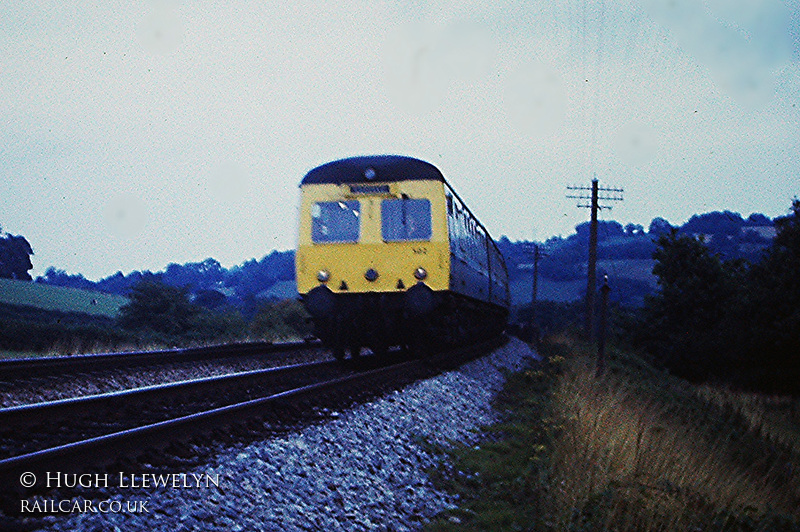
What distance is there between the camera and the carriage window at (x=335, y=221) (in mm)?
12758

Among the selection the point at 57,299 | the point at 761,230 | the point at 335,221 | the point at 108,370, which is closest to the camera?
the point at 108,370

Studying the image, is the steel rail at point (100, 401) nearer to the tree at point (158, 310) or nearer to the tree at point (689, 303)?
the tree at point (158, 310)

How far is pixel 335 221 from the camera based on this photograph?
12.9m

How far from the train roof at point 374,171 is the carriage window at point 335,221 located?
1.37ft

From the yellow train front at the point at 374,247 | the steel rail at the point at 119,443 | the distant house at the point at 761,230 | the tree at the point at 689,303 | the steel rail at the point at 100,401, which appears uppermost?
the distant house at the point at 761,230

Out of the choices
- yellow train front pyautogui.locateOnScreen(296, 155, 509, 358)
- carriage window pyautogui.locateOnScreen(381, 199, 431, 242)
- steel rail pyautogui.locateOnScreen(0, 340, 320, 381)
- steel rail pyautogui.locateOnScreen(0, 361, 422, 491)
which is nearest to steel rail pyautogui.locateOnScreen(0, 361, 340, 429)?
steel rail pyautogui.locateOnScreen(0, 361, 422, 491)

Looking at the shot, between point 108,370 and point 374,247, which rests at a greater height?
point 374,247

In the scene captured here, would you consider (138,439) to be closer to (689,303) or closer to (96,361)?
(96,361)

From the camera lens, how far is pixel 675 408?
16188mm

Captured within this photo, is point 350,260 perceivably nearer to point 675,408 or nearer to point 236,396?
point 236,396

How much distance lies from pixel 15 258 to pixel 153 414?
45.5 metres

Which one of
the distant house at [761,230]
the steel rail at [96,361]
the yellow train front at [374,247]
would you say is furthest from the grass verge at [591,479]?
the distant house at [761,230]

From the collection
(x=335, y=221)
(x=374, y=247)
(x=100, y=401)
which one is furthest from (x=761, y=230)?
(x=100, y=401)

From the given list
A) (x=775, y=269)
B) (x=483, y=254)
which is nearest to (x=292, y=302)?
(x=483, y=254)
